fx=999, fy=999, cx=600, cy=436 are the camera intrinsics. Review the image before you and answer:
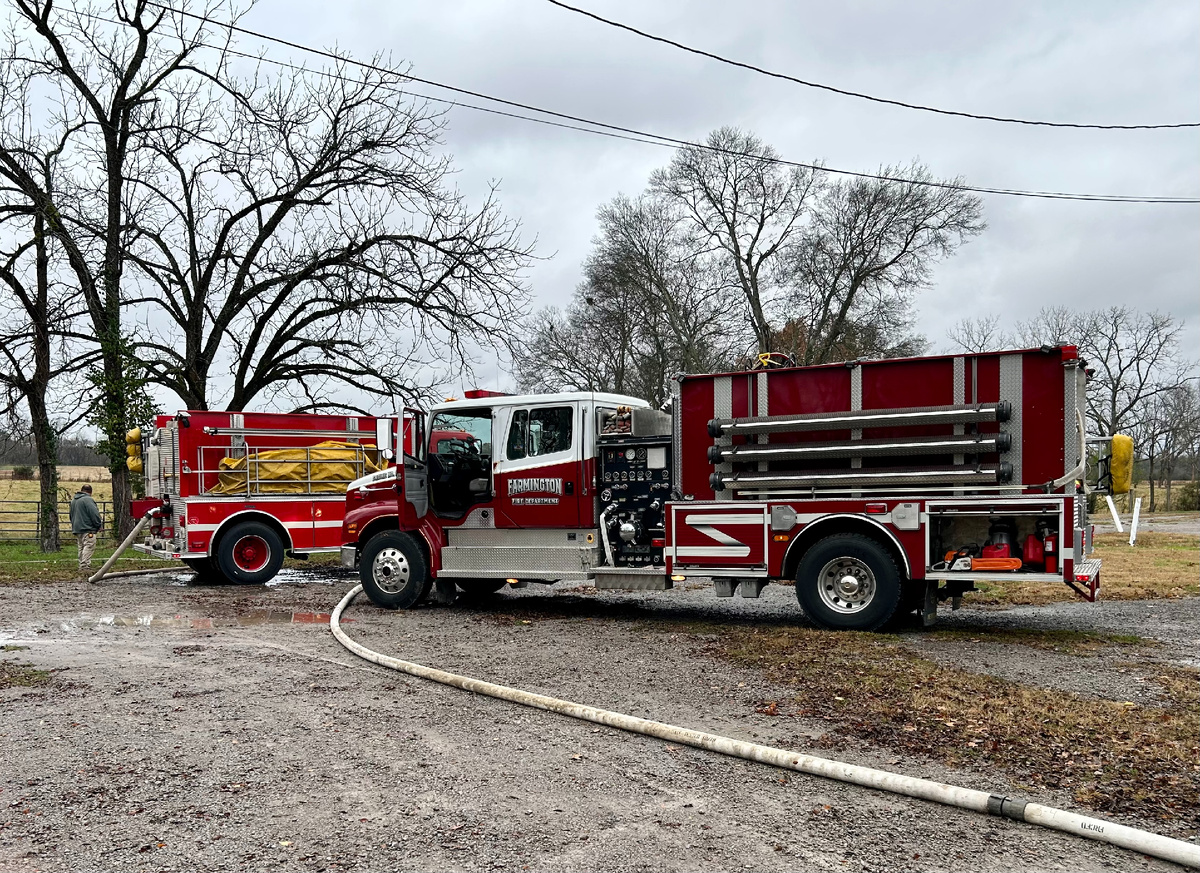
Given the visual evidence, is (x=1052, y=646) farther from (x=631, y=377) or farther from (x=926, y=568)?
(x=631, y=377)

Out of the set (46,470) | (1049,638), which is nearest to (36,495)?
(46,470)

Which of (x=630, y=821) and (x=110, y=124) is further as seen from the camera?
(x=110, y=124)

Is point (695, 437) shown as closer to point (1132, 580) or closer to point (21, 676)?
point (21, 676)

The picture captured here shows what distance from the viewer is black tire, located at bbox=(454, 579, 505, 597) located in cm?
1306

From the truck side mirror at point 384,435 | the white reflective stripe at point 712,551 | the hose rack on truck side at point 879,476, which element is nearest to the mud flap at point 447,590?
the truck side mirror at point 384,435

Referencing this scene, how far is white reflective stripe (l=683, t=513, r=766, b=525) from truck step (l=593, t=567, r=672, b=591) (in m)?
0.70

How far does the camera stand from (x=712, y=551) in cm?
1027

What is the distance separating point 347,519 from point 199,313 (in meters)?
12.7

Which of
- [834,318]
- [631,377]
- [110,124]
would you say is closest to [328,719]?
[110,124]

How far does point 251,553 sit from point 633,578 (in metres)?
8.06

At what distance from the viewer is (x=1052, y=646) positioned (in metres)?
8.85

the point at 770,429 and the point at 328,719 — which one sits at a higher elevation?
the point at 770,429

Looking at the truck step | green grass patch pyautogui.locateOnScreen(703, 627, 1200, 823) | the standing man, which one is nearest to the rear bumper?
green grass patch pyautogui.locateOnScreen(703, 627, 1200, 823)

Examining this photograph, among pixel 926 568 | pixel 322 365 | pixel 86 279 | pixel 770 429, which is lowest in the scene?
pixel 926 568
